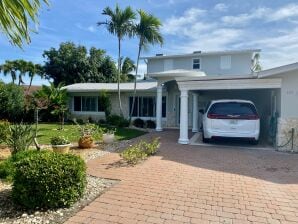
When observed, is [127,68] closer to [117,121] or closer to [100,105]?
[100,105]

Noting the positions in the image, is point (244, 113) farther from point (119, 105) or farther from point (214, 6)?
point (119, 105)

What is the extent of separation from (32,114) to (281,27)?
1861cm

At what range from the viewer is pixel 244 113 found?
1049 cm

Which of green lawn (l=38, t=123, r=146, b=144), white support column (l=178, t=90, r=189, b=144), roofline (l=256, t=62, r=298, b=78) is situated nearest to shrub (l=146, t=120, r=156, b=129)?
green lawn (l=38, t=123, r=146, b=144)

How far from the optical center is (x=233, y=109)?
34.9 ft

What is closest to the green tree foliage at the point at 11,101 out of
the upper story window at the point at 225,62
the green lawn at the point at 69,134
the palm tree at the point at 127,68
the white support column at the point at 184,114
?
the green lawn at the point at 69,134

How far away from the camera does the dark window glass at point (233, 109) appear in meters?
10.5

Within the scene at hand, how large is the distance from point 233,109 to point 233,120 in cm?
45

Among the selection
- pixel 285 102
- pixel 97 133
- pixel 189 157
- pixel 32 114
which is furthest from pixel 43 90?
pixel 285 102

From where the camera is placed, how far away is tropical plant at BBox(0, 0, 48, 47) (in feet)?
6.90

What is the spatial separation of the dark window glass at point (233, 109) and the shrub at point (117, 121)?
376 inches

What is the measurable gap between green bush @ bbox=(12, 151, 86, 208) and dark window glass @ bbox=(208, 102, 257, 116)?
7136 mm

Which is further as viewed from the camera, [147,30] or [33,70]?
[33,70]

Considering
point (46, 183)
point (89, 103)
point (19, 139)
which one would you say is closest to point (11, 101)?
point (89, 103)
